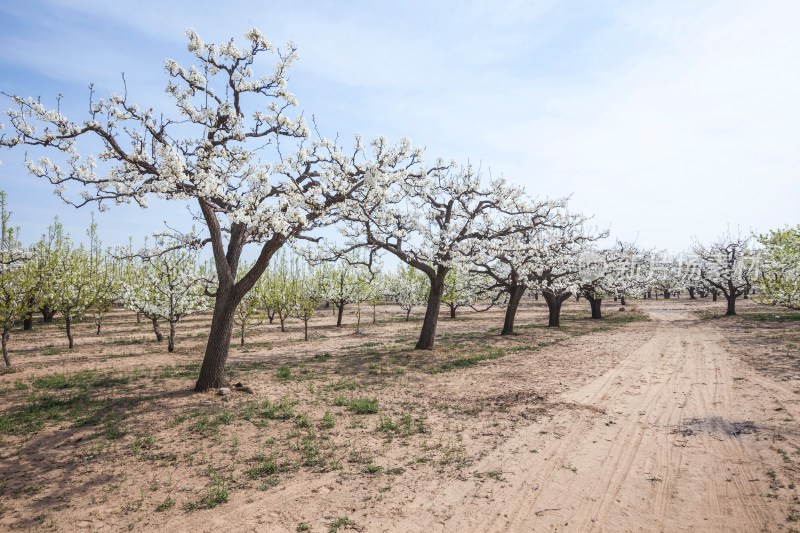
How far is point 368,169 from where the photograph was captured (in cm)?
1303

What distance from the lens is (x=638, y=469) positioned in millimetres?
7613

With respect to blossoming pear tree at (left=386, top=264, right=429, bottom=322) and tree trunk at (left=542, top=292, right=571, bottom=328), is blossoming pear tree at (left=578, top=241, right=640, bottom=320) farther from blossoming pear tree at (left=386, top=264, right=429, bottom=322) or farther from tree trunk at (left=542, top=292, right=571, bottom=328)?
blossoming pear tree at (left=386, top=264, right=429, bottom=322)

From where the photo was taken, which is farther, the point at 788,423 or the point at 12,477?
the point at 788,423

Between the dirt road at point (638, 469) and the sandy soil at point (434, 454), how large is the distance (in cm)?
4

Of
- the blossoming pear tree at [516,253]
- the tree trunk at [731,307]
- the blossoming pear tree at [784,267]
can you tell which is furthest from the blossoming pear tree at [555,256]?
the tree trunk at [731,307]

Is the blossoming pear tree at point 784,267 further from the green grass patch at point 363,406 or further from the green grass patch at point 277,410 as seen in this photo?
the green grass patch at point 277,410

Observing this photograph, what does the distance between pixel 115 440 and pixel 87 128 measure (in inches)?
293

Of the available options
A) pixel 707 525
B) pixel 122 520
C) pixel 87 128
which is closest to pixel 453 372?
pixel 707 525

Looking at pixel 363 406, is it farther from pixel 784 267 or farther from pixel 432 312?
pixel 784 267

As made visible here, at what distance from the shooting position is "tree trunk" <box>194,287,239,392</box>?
41.6 feet

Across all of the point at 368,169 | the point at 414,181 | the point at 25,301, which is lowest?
the point at 25,301

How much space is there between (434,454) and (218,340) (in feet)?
25.6

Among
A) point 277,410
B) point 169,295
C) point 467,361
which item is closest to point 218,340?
point 277,410

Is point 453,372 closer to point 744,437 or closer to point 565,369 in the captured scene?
point 565,369
